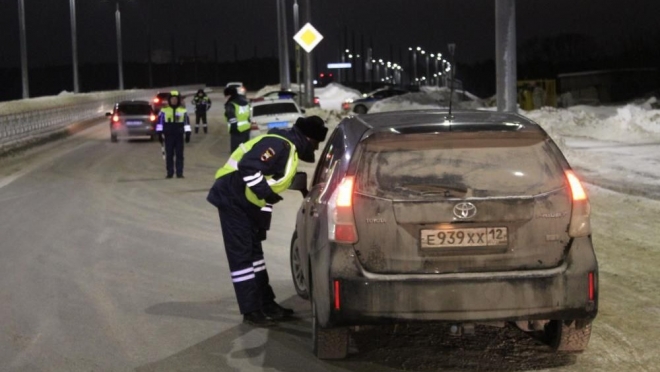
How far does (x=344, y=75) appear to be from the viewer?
13338 centimetres

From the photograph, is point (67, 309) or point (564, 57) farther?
point (564, 57)

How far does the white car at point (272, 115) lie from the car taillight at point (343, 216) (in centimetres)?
1987

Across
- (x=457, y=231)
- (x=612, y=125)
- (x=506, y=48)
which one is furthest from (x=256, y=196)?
(x=612, y=125)

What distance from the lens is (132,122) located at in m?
35.3

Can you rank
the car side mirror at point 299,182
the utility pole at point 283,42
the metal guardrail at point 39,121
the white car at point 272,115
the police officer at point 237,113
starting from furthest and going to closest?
1. the utility pole at point 283,42
2. the metal guardrail at point 39,121
3. the white car at point 272,115
4. the police officer at point 237,113
5. the car side mirror at point 299,182

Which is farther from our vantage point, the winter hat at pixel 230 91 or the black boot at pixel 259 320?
the winter hat at pixel 230 91

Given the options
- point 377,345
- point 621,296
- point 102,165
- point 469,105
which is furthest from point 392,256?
point 469,105

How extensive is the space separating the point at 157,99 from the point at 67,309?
1477 inches

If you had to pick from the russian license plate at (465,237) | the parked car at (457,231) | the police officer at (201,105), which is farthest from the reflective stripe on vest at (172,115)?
the police officer at (201,105)

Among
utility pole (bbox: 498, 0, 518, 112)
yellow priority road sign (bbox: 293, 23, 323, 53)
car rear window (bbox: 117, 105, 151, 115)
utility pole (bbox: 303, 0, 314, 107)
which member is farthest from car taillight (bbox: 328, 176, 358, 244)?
utility pole (bbox: 303, 0, 314, 107)

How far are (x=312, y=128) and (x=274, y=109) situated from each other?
20122mm

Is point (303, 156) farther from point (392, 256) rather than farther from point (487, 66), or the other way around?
point (487, 66)

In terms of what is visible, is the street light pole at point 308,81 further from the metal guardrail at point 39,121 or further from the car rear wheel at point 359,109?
the metal guardrail at point 39,121

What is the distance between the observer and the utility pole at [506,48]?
58.1 ft
